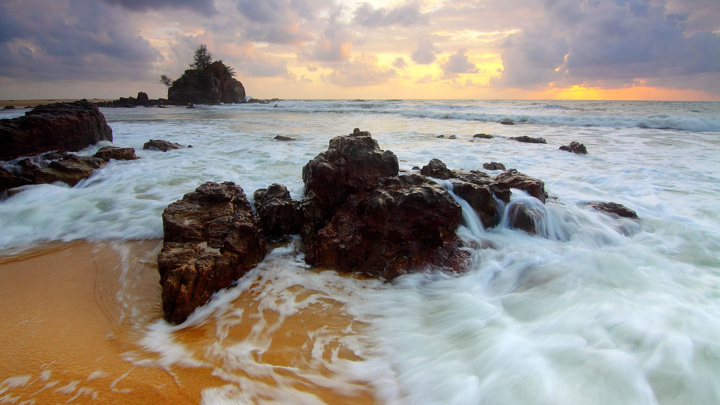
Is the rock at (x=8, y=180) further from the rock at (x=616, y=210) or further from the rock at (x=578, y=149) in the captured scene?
the rock at (x=578, y=149)

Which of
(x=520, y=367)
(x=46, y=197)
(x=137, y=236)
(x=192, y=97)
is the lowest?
(x=520, y=367)

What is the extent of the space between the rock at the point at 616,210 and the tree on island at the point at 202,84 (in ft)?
194

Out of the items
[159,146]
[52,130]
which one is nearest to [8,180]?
[52,130]

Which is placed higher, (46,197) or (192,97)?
(192,97)

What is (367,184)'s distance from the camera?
13.5 ft

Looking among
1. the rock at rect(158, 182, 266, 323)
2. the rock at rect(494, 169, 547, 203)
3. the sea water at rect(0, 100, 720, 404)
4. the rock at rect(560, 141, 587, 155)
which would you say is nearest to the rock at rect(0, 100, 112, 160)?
the sea water at rect(0, 100, 720, 404)

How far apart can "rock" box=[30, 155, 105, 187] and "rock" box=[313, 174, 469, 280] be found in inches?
210

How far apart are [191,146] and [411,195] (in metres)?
9.05

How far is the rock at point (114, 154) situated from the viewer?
7.64 m

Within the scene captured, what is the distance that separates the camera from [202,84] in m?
54.2

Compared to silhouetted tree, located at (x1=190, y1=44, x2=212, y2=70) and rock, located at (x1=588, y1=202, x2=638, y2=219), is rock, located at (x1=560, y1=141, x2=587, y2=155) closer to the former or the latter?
rock, located at (x1=588, y1=202, x2=638, y2=219)

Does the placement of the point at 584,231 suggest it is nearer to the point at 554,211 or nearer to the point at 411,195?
the point at 554,211

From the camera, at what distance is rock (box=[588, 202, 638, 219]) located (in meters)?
4.47

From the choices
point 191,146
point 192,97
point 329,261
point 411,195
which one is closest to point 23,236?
point 329,261
